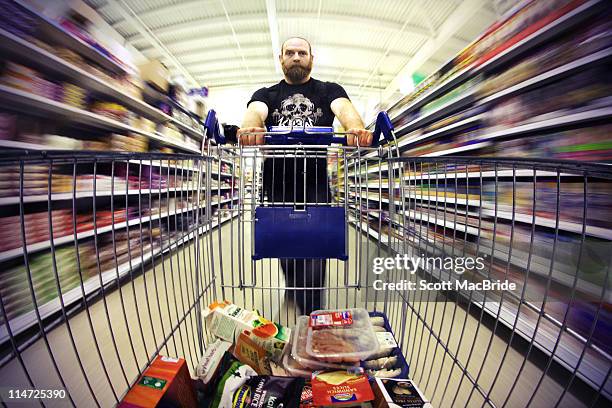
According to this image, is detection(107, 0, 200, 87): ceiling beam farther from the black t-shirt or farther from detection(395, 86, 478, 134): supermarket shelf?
detection(395, 86, 478, 134): supermarket shelf

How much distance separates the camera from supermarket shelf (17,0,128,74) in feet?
4.68

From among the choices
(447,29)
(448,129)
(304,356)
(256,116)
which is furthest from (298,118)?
(447,29)

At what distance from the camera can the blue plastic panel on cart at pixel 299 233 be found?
108 centimetres

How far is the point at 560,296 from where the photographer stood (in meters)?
1.16

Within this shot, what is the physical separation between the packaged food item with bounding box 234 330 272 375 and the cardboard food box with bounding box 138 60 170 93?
2.71 m

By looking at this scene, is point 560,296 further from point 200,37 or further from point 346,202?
point 200,37

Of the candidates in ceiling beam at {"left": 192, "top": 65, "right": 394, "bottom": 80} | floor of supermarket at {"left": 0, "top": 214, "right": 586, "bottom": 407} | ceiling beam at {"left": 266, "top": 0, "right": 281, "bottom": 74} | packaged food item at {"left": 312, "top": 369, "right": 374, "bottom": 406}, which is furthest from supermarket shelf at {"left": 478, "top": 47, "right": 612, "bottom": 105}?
ceiling beam at {"left": 192, "top": 65, "right": 394, "bottom": 80}

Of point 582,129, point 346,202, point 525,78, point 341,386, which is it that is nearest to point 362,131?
point 346,202

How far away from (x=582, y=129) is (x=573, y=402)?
114 cm

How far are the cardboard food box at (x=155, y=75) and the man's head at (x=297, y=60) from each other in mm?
1780

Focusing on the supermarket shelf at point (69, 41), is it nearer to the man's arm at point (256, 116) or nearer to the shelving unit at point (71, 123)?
the shelving unit at point (71, 123)

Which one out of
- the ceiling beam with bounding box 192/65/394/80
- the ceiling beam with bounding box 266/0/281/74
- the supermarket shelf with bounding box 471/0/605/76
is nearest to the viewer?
the supermarket shelf with bounding box 471/0/605/76

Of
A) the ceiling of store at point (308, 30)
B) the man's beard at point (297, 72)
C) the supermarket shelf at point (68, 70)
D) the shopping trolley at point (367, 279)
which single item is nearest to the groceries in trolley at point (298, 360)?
the shopping trolley at point (367, 279)

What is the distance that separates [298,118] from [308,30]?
4.20 m
